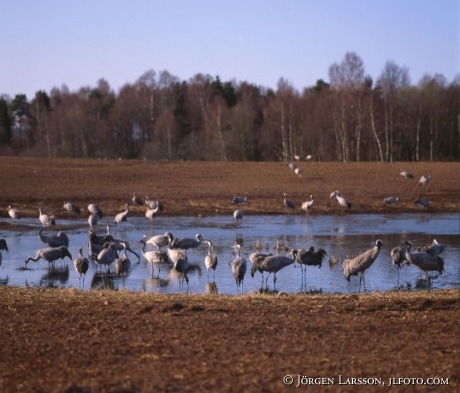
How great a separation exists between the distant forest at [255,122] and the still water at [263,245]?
32882 millimetres

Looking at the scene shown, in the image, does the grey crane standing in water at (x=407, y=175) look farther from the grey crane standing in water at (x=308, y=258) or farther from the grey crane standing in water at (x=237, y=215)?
the grey crane standing in water at (x=308, y=258)

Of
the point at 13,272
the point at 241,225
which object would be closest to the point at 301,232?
the point at 241,225

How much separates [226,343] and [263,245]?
14.5 m

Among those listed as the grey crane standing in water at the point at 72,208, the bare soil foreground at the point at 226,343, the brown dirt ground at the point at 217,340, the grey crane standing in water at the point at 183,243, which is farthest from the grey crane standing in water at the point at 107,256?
the grey crane standing in water at the point at 72,208

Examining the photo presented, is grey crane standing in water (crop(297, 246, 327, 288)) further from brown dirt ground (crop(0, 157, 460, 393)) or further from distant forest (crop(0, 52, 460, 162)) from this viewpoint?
distant forest (crop(0, 52, 460, 162))

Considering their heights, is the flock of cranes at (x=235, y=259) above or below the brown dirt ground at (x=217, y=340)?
below

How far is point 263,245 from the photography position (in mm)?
22672

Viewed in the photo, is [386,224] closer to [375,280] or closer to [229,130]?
[375,280]

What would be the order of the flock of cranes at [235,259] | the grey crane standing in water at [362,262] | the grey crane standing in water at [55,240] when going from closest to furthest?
1. the grey crane standing in water at [362,262]
2. the flock of cranes at [235,259]
3. the grey crane standing in water at [55,240]

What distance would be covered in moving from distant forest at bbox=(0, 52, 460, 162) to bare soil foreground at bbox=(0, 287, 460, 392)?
173 ft

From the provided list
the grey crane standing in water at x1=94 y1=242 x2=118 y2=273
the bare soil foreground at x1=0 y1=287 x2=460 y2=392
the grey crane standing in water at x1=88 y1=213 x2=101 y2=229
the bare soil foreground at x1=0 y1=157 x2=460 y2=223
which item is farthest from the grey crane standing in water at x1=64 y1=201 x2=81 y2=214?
the bare soil foreground at x1=0 y1=287 x2=460 y2=392

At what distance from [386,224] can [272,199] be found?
8.82 metres

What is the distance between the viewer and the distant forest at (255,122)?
217 ft

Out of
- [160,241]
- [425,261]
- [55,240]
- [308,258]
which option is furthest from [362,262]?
[55,240]
